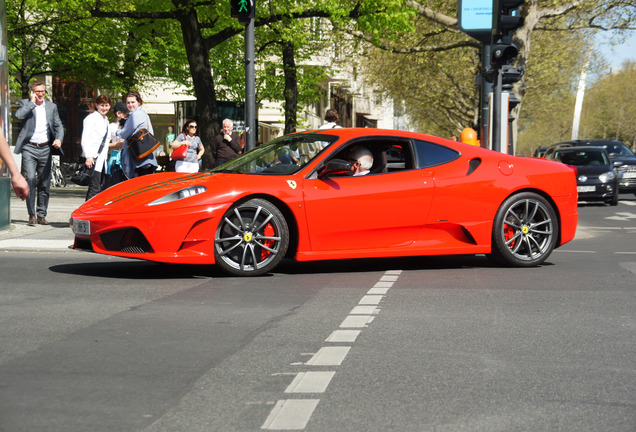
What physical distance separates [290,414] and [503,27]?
11046 mm

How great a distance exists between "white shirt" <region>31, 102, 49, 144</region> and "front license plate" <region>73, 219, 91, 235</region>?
5529 millimetres

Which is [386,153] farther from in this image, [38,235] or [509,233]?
[38,235]

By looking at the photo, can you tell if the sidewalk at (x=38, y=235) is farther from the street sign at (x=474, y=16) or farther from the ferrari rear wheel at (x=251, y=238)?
the street sign at (x=474, y=16)

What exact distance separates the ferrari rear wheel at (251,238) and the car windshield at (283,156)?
0.57m

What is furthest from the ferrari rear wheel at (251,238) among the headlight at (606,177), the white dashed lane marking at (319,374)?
the headlight at (606,177)

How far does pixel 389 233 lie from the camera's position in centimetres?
945

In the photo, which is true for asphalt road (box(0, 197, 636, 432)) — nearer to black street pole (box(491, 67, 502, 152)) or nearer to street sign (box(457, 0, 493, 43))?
black street pole (box(491, 67, 502, 152))

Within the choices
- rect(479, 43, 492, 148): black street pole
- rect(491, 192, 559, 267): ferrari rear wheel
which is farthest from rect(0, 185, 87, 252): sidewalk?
rect(479, 43, 492, 148): black street pole

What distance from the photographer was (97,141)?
1371 cm

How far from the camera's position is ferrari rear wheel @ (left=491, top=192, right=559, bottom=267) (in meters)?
9.91

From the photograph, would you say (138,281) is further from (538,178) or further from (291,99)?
(291,99)

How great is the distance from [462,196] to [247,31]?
14.1 feet

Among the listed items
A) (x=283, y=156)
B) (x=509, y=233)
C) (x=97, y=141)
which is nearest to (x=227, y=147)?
(x=97, y=141)

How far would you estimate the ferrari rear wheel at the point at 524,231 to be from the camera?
32.5 feet
